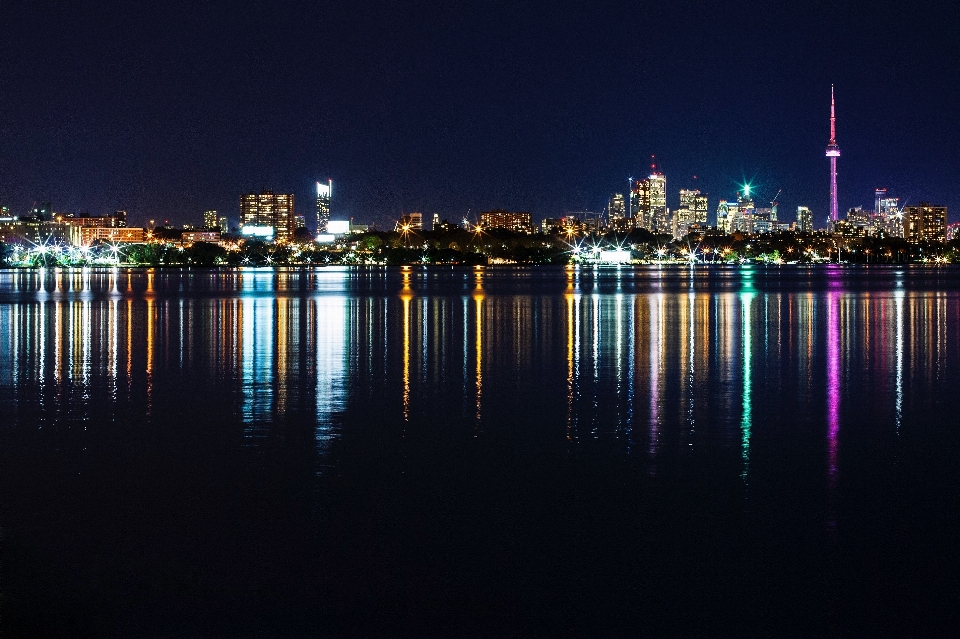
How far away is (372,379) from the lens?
50.6 feet

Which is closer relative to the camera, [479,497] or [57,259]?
[479,497]

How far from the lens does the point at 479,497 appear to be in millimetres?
8023

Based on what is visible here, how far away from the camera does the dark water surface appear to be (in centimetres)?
573

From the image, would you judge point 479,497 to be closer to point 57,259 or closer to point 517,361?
point 517,361

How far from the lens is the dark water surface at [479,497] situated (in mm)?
5734

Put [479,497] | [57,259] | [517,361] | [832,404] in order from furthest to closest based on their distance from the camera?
1. [57,259]
2. [517,361]
3. [832,404]
4. [479,497]

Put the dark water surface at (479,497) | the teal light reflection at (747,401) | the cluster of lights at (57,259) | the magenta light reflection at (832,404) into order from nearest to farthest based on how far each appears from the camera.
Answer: the dark water surface at (479,497) → the magenta light reflection at (832,404) → the teal light reflection at (747,401) → the cluster of lights at (57,259)

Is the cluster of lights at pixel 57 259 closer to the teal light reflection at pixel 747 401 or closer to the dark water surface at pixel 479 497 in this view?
the teal light reflection at pixel 747 401

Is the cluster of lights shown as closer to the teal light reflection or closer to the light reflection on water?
the light reflection on water

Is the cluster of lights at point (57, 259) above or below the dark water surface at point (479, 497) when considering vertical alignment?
above

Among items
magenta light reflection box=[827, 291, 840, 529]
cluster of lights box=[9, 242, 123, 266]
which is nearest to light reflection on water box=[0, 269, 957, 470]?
magenta light reflection box=[827, 291, 840, 529]

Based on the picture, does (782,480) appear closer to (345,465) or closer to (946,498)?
(946,498)

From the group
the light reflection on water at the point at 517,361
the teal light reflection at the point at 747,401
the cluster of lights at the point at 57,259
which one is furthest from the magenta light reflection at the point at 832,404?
the cluster of lights at the point at 57,259

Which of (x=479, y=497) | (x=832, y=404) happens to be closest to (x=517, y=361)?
(x=832, y=404)
